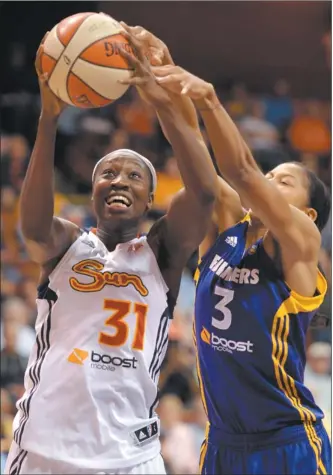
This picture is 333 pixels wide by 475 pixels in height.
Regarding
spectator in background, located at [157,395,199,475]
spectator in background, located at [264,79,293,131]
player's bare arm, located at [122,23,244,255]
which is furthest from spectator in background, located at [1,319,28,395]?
spectator in background, located at [264,79,293,131]

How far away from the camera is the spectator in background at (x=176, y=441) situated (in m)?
6.65

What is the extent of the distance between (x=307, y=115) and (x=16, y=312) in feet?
22.9

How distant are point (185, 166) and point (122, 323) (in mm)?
714

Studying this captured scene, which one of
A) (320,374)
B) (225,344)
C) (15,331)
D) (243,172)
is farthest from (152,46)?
(320,374)

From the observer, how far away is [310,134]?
1278 centimetres

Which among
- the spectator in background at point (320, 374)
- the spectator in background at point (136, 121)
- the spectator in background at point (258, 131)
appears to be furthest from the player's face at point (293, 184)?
the spectator in background at point (258, 131)

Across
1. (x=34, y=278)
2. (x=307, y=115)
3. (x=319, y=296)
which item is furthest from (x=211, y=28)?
(x=319, y=296)

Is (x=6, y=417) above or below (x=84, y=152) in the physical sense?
below

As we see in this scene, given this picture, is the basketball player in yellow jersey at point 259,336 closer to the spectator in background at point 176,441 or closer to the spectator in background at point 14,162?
the spectator in background at point 176,441

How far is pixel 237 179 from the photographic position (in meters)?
3.58

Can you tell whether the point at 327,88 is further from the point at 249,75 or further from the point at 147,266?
the point at 147,266

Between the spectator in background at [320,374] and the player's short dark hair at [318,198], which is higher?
the player's short dark hair at [318,198]

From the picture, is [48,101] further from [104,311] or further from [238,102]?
[238,102]

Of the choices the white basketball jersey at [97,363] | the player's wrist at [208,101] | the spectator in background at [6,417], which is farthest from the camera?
the spectator in background at [6,417]
